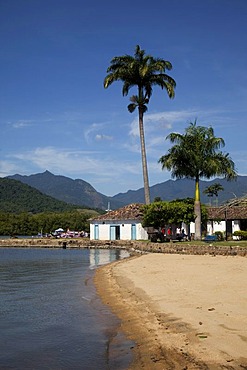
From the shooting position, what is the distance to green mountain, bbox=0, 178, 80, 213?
527 feet

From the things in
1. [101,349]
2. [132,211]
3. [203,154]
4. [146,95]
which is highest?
[146,95]

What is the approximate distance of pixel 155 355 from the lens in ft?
25.5

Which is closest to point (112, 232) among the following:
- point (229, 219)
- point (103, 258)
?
point (229, 219)

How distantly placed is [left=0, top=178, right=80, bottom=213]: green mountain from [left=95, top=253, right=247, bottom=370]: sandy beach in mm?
138736

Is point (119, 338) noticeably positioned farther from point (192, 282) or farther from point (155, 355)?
point (192, 282)

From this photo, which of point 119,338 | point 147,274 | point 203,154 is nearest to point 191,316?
point 119,338

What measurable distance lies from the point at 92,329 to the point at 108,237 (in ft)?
140

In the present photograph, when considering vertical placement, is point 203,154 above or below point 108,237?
above

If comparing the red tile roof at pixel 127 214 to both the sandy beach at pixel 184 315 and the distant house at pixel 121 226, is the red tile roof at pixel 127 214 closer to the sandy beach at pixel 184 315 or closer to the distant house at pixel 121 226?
the distant house at pixel 121 226

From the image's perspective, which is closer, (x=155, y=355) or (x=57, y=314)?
Result: (x=155, y=355)

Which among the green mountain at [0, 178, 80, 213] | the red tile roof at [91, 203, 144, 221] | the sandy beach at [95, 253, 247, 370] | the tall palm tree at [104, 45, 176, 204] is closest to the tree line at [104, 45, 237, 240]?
the tall palm tree at [104, 45, 176, 204]

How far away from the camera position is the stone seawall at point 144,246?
27.1m

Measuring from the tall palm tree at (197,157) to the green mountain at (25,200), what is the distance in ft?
394

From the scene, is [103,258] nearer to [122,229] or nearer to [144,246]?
[144,246]
